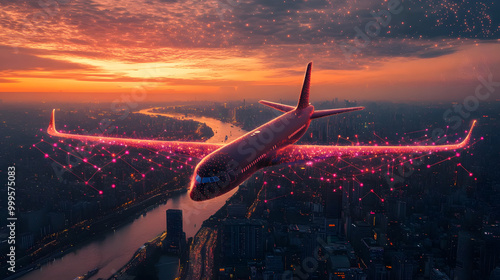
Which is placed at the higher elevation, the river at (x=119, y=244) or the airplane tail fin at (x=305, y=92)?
the airplane tail fin at (x=305, y=92)

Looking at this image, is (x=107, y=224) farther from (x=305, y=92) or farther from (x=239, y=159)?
(x=305, y=92)

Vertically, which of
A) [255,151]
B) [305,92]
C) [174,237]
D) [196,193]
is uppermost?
[305,92]

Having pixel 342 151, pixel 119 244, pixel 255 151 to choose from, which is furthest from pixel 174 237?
pixel 342 151

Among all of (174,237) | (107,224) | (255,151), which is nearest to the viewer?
Answer: (255,151)

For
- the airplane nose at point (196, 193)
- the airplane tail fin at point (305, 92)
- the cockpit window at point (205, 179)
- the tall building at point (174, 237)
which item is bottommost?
the tall building at point (174, 237)

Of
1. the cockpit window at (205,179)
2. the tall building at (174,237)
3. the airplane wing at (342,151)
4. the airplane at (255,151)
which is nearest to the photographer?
the cockpit window at (205,179)

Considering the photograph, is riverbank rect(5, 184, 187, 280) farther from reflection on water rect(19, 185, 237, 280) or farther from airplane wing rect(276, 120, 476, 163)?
airplane wing rect(276, 120, 476, 163)

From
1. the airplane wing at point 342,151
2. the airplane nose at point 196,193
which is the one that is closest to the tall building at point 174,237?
the airplane wing at point 342,151

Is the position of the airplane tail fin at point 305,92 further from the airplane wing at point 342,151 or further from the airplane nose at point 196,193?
the airplane nose at point 196,193
